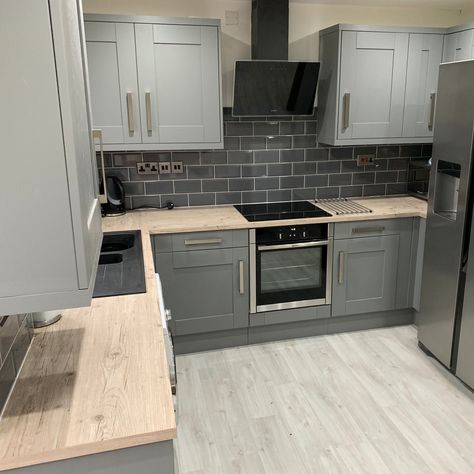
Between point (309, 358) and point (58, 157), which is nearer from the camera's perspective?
point (58, 157)

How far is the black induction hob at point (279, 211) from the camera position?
305cm

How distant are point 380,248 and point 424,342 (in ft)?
2.25

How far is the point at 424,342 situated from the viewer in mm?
2979

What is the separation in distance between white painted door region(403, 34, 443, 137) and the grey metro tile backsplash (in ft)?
1.14

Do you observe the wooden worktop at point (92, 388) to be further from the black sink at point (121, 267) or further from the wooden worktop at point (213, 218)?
the wooden worktop at point (213, 218)

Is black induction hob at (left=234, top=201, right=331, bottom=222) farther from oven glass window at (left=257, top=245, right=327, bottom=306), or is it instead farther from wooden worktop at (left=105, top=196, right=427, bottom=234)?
oven glass window at (left=257, top=245, right=327, bottom=306)

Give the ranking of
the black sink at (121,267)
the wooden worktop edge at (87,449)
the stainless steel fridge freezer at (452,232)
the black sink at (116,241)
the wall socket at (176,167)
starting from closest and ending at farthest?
1. the wooden worktop edge at (87,449)
2. the black sink at (121,267)
3. the stainless steel fridge freezer at (452,232)
4. the black sink at (116,241)
5. the wall socket at (176,167)

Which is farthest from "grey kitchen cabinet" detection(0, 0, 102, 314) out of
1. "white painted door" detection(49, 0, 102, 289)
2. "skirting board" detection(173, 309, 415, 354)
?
"skirting board" detection(173, 309, 415, 354)

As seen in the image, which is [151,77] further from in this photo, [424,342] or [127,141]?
[424,342]

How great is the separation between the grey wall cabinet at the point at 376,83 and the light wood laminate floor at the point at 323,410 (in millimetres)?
1506

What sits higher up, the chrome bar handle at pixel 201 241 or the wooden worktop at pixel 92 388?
the wooden worktop at pixel 92 388

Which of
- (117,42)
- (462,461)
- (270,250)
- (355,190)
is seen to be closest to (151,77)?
(117,42)

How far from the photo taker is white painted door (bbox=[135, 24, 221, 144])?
281 centimetres

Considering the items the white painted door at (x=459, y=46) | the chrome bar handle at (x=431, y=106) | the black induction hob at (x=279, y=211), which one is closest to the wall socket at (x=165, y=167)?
the black induction hob at (x=279, y=211)
